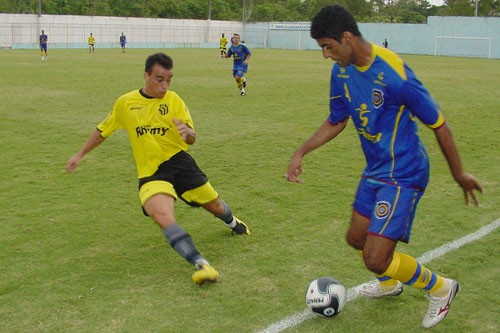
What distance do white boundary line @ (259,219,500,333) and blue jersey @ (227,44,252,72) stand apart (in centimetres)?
1400

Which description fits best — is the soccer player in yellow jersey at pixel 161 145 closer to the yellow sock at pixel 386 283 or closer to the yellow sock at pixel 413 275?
the yellow sock at pixel 386 283

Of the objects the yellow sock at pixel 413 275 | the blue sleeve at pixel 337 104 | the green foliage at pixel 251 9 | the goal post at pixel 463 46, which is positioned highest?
the green foliage at pixel 251 9

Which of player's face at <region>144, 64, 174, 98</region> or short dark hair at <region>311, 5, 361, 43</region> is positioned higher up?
short dark hair at <region>311, 5, 361, 43</region>

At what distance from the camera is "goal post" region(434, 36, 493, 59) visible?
5269cm

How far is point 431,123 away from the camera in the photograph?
3773 millimetres

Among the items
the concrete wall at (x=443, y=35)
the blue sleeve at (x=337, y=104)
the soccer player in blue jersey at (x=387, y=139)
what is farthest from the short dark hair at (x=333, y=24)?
the concrete wall at (x=443, y=35)

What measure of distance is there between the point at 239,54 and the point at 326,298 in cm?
1656

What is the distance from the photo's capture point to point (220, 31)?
7519 cm

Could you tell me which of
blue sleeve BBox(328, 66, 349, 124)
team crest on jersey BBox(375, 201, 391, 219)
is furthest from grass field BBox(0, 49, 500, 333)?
blue sleeve BBox(328, 66, 349, 124)

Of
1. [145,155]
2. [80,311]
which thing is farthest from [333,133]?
[80,311]

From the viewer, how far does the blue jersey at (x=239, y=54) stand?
19816mm

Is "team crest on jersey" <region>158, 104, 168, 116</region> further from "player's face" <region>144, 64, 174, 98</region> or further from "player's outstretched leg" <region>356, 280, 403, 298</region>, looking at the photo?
"player's outstretched leg" <region>356, 280, 403, 298</region>

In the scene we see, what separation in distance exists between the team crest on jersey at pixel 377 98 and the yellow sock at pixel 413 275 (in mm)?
1053

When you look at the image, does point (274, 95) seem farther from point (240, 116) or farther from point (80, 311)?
point (80, 311)
